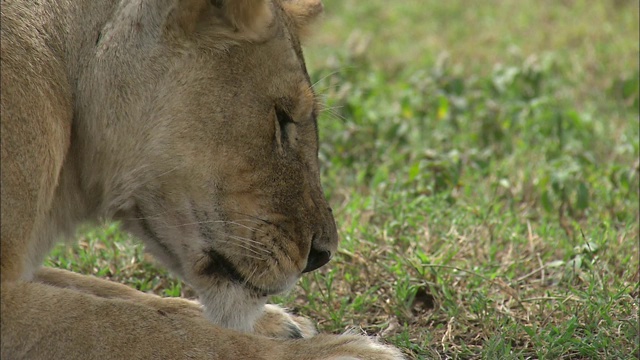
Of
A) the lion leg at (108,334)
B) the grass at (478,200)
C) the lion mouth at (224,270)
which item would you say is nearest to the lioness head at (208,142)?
the lion mouth at (224,270)

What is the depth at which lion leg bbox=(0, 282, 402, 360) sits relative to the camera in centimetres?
245

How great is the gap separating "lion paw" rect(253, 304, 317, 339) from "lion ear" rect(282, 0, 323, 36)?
34.0 inches

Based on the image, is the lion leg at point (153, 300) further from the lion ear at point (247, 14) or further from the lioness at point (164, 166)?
the lion ear at point (247, 14)

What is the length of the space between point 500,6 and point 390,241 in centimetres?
416

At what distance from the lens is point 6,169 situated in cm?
245

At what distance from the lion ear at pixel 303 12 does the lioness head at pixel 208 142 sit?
27 centimetres

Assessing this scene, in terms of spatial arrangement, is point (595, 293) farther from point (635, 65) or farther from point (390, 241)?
point (635, 65)

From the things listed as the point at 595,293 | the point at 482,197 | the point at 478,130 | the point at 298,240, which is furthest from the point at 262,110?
the point at 478,130

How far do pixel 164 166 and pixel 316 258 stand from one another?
52 centimetres

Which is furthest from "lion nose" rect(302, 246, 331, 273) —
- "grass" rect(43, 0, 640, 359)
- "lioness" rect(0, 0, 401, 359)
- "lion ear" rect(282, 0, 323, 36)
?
"lion ear" rect(282, 0, 323, 36)

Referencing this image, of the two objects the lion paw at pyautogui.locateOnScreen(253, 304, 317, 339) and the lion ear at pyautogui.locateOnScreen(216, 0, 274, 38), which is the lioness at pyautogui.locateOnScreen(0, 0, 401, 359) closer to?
the lion ear at pyautogui.locateOnScreen(216, 0, 274, 38)

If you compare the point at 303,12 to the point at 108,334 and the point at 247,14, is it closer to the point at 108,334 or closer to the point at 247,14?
the point at 247,14

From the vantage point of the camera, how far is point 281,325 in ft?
10.4

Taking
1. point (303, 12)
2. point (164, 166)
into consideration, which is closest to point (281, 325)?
point (164, 166)
